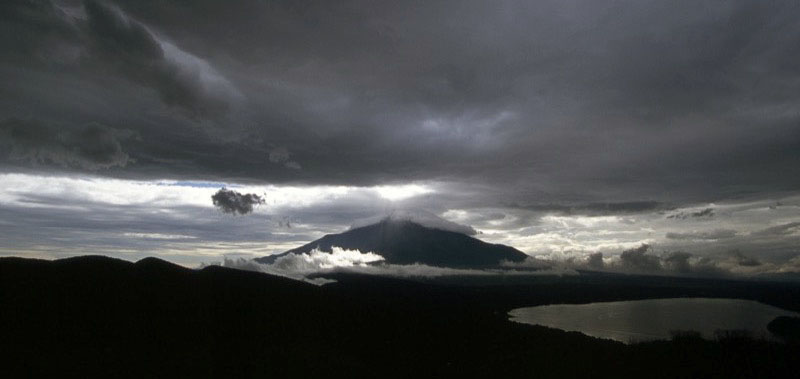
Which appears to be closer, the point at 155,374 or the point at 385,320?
the point at 155,374

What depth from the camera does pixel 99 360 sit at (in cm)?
7831

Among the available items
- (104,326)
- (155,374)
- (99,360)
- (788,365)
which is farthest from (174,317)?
(788,365)

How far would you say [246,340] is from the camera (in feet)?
351

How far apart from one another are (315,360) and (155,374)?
99.8 ft

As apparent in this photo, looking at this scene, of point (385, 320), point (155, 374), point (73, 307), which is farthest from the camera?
point (385, 320)

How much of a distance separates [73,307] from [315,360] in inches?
2424

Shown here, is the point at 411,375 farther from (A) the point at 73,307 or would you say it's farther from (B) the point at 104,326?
(A) the point at 73,307

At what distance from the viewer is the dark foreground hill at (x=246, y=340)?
3287 inches

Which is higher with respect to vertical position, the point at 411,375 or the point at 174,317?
the point at 174,317

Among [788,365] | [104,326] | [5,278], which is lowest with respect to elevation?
[788,365]

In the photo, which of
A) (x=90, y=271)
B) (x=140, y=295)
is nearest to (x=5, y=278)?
(x=90, y=271)

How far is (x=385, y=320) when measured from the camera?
182250 millimetres

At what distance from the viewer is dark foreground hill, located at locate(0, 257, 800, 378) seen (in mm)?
83500

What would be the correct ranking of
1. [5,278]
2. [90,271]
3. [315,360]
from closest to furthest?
[315,360]
[5,278]
[90,271]
